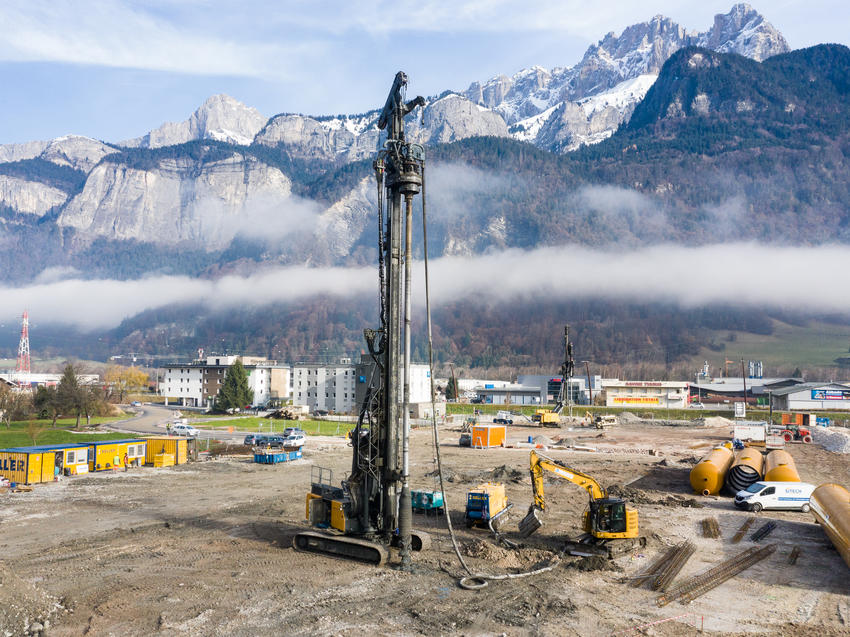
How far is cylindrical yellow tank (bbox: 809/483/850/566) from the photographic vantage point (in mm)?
22659

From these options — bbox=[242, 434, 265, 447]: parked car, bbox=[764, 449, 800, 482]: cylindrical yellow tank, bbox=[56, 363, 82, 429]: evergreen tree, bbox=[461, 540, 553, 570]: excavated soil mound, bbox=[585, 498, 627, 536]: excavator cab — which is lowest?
bbox=[242, 434, 265, 447]: parked car

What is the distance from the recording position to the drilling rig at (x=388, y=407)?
21969 mm

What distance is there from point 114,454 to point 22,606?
1344 inches

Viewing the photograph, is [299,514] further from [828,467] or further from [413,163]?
[828,467]

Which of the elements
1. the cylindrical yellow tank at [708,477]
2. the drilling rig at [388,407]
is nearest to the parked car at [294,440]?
the cylindrical yellow tank at [708,477]

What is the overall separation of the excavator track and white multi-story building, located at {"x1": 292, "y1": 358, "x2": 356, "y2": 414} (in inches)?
4266

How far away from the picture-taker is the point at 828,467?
5131 cm

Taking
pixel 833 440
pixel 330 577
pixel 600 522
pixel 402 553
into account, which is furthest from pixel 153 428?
pixel 833 440

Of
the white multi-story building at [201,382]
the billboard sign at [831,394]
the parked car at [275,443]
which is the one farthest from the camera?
the white multi-story building at [201,382]

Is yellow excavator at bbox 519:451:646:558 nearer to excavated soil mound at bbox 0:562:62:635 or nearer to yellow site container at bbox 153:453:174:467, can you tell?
excavated soil mound at bbox 0:562:62:635

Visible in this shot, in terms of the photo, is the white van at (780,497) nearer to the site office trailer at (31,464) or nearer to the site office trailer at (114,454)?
the site office trailer at (31,464)

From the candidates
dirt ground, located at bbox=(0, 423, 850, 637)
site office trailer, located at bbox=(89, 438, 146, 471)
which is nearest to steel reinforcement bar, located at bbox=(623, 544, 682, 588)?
dirt ground, located at bbox=(0, 423, 850, 637)

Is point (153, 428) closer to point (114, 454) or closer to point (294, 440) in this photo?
point (294, 440)

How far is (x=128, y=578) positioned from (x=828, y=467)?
5387cm
